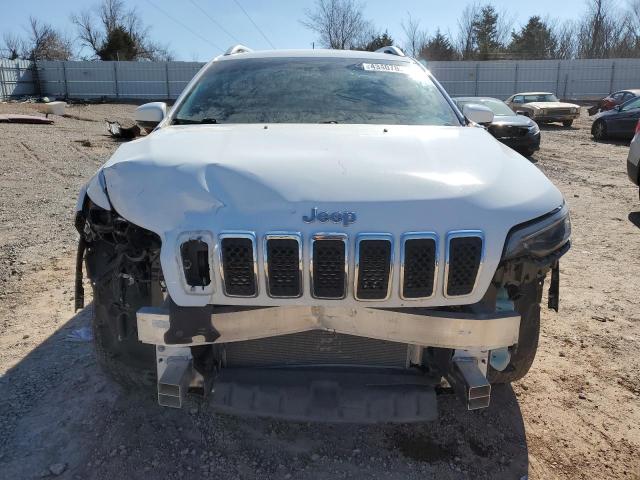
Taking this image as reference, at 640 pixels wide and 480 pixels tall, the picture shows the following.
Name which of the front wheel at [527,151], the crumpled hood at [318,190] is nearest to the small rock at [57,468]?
the crumpled hood at [318,190]

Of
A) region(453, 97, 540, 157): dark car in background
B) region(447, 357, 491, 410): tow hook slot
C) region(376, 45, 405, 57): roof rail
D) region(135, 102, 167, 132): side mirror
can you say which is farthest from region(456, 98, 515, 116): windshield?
region(447, 357, 491, 410): tow hook slot

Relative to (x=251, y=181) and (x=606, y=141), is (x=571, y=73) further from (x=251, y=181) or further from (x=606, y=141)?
(x=251, y=181)

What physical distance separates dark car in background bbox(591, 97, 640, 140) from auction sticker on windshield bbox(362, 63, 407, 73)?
1498 centimetres

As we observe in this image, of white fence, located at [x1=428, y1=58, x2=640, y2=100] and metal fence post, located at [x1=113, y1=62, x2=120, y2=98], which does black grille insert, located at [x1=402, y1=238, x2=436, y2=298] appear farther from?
metal fence post, located at [x1=113, y1=62, x2=120, y2=98]

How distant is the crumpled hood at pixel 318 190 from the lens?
2.00 metres

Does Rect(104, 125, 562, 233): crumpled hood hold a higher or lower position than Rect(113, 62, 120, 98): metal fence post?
lower

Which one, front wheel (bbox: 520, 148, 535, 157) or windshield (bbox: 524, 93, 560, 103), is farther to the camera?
windshield (bbox: 524, 93, 560, 103)

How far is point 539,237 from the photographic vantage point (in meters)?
2.13

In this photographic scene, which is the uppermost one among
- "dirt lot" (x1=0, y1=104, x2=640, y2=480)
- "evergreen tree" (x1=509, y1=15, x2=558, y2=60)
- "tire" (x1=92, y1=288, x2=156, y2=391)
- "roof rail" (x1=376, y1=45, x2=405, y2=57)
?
"evergreen tree" (x1=509, y1=15, x2=558, y2=60)

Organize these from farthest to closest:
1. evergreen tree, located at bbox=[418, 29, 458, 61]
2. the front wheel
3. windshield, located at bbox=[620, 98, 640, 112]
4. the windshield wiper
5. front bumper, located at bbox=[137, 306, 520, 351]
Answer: evergreen tree, located at bbox=[418, 29, 458, 61] < windshield, located at bbox=[620, 98, 640, 112] < the front wheel < the windshield wiper < front bumper, located at bbox=[137, 306, 520, 351]

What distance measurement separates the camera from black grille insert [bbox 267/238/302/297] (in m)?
1.94

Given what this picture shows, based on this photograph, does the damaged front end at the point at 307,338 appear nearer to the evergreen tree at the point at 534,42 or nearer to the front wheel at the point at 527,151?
the front wheel at the point at 527,151

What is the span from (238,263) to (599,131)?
59.0 ft

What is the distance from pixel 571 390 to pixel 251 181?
7.44 feet
